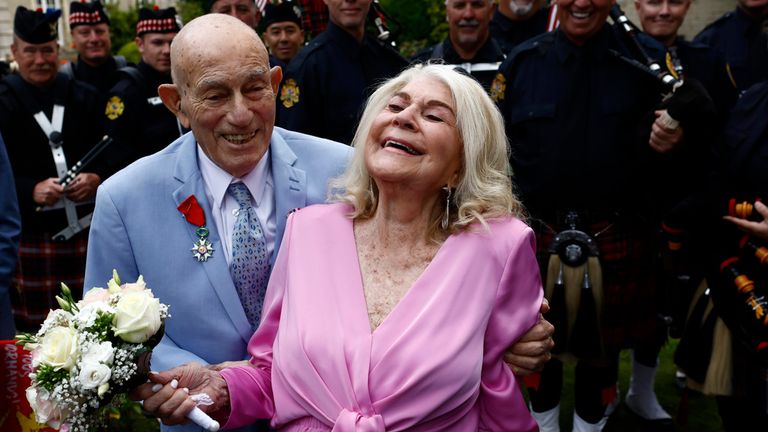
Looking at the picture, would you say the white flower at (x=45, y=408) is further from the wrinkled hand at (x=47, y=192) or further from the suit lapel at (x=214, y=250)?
the wrinkled hand at (x=47, y=192)

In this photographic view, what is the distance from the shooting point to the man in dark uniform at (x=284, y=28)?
730 centimetres

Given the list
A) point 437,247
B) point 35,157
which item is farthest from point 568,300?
point 35,157

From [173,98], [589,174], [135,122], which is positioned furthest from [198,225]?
[135,122]

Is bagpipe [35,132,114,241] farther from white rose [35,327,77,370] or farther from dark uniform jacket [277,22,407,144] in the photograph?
white rose [35,327,77,370]

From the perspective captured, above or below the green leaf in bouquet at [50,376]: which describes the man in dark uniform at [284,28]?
below

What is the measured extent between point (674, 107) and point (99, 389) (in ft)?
10.4

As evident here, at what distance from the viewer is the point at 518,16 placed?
285 inches

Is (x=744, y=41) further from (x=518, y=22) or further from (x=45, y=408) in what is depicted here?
(x=45, y=408)

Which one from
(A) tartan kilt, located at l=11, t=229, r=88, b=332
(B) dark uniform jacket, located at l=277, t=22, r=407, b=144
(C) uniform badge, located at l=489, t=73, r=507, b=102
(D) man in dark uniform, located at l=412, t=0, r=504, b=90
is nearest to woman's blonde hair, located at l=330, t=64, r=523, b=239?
(C) uniform badge, located at l=489, t=73, r=507, b=102

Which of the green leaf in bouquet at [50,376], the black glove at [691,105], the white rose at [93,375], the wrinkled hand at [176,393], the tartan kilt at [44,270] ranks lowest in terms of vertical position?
the tartan kilt at [44,270]

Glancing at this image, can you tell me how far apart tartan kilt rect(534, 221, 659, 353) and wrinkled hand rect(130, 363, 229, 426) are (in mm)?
2618

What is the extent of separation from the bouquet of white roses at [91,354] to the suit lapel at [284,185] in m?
0.71

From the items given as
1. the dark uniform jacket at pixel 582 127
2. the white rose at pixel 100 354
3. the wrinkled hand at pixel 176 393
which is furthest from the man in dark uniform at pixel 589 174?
the white rose at pixel 100 354

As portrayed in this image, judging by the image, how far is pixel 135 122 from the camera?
20.2 feet
